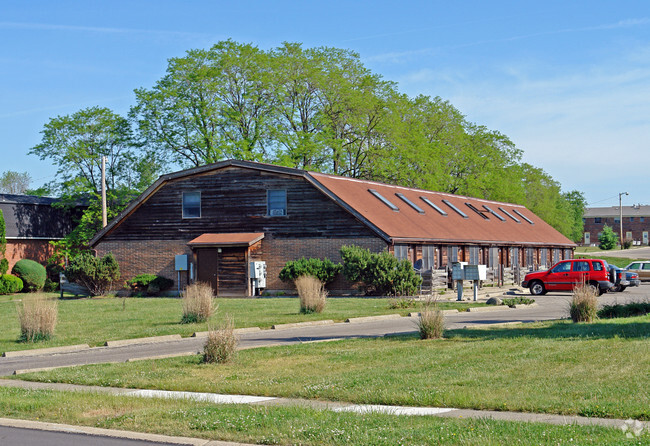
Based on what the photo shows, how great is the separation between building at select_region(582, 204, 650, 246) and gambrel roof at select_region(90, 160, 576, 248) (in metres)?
97.7

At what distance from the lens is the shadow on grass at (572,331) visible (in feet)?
57.3

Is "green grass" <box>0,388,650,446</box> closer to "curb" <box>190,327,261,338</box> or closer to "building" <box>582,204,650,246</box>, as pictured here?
"curb" <box>190,327,261,338</box>

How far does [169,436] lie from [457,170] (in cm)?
7013

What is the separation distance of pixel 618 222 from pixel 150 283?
127758 millimetres

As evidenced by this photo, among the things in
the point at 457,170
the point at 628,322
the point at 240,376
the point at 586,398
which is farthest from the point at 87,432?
the point at 457,170

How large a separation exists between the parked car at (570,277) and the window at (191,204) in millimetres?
17944

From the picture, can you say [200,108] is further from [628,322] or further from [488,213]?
[628,322]

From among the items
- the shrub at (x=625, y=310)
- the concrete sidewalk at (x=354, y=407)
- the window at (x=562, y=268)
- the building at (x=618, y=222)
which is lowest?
the concrete sidewalk at (x=354, y=407)

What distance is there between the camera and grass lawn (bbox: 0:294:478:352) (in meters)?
21.3

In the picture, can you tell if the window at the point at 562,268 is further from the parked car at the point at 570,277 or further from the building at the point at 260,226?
the building at the point at 260,226

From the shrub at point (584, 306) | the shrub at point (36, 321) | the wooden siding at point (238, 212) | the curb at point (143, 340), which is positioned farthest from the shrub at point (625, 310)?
the wooden siding at point (238, 212)

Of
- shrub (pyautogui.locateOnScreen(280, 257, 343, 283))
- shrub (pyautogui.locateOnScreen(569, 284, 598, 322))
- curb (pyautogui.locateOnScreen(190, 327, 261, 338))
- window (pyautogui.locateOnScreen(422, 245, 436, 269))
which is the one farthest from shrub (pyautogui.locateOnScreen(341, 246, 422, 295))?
shrub (pyautogui.locateOnScreen(569, 284, 598, 322))

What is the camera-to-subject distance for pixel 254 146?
196ft

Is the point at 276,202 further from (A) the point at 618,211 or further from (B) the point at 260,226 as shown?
(A) the point at 618,211
